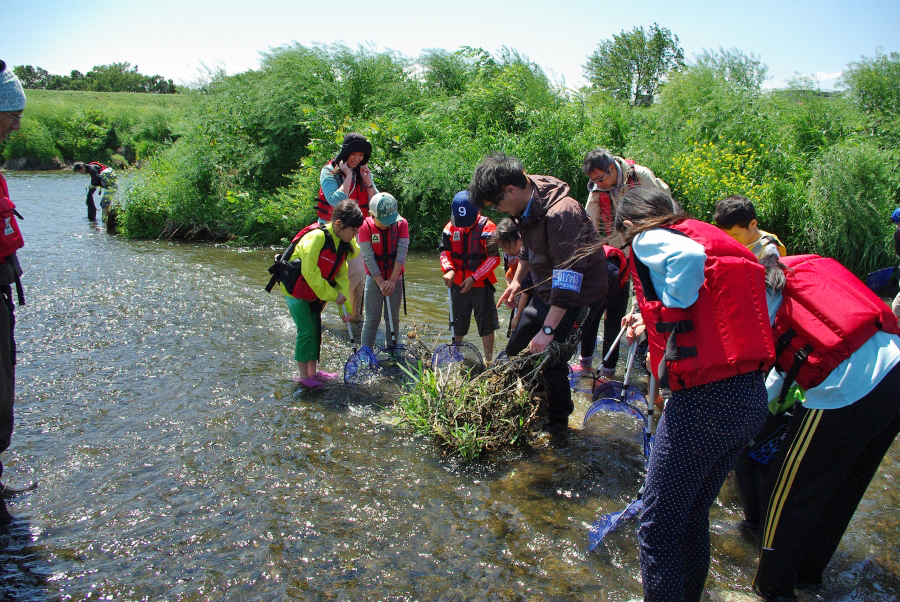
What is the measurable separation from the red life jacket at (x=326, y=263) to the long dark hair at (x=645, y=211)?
3276mm

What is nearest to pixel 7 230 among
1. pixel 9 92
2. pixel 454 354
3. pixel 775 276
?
pixel 9 92

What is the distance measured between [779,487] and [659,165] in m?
9.93

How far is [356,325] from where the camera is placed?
24.0ft

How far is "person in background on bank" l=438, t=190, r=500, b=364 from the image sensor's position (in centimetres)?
555

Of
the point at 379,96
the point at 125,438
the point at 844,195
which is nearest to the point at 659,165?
the point at 844,195

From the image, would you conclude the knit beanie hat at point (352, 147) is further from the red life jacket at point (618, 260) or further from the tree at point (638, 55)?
the tree at point (638, 55)

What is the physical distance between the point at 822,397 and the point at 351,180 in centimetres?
505

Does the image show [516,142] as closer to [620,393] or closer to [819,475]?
[620,393]

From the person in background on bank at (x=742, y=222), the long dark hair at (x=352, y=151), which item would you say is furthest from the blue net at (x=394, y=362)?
the person in background on bank at (x=742, y=222)

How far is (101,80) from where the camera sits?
78.5 metres

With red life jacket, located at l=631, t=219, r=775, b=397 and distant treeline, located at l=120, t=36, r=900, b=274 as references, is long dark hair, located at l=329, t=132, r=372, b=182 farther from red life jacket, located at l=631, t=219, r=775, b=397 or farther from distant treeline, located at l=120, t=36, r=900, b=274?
distant treeline, located at l=120, t=36, r=900, b=274

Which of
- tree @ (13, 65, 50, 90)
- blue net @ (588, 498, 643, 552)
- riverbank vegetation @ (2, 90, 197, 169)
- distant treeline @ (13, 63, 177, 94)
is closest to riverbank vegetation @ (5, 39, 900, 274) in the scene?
blue net @ (588, 498, 643, 552)

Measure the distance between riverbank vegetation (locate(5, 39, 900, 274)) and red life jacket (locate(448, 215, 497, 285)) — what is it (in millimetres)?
6234

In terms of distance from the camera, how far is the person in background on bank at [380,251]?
564cm
